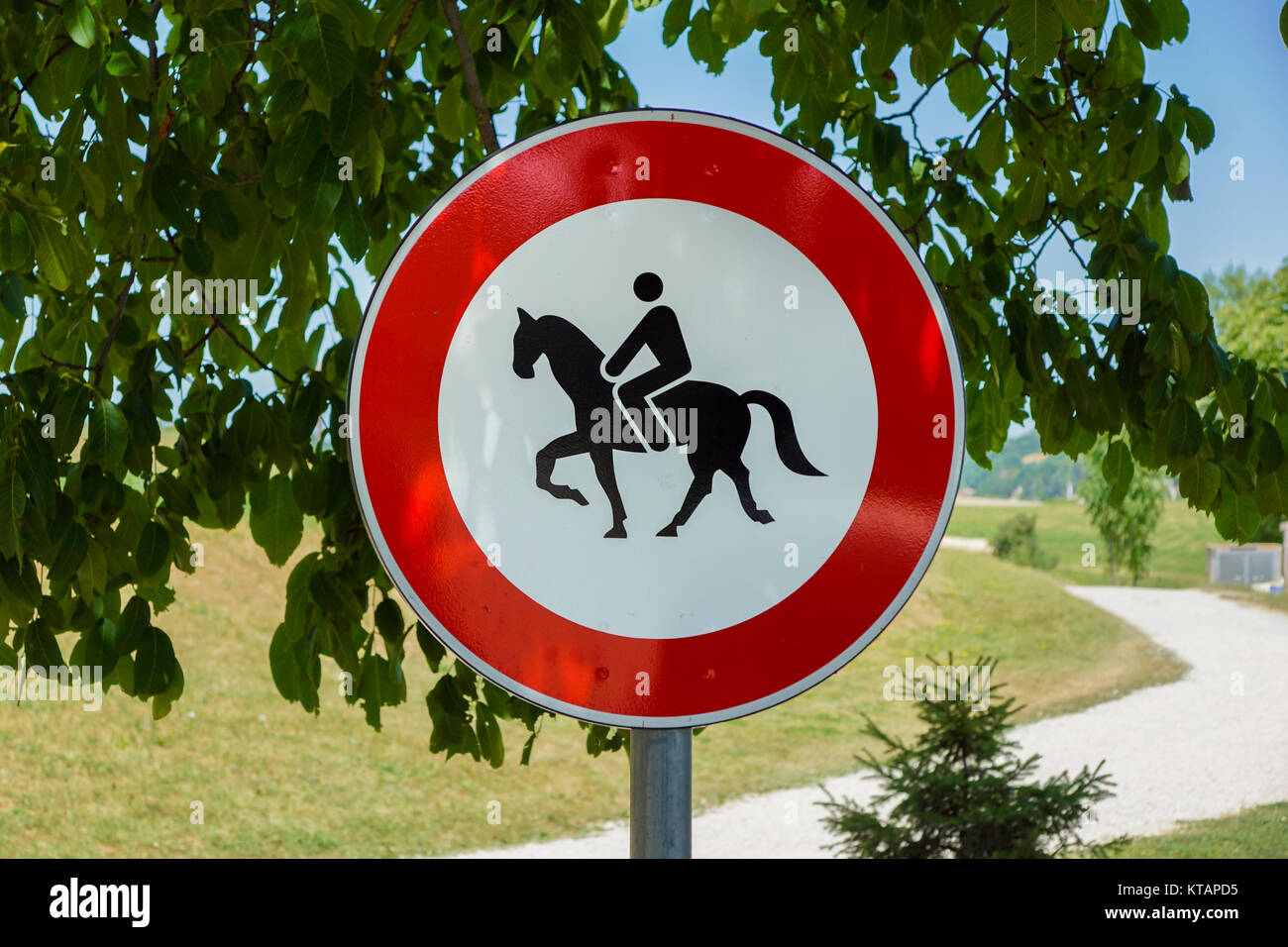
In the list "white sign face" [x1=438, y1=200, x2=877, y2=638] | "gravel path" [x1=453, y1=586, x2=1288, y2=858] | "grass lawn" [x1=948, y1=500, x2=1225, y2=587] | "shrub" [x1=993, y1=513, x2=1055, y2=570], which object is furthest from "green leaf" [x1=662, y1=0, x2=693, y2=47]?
"shrub" [x1=993, y1=513, x2=1055, y2=570]

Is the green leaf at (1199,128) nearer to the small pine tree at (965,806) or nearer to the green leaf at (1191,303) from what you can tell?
the green leaf at (1191,303)

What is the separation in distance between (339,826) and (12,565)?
7.15 meters

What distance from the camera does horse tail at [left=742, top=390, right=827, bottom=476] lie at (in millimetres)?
1089

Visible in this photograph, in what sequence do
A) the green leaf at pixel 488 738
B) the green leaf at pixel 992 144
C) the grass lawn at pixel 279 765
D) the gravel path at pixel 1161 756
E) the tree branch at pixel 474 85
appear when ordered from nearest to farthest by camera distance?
1. the tree branch at pixel 474 85
2. the green leaf at pixel 488 738
3. the green leaf at pixel 992 144
4. the grass lawn at pixel 279 765
5. the gravel path at pixel 1161 756

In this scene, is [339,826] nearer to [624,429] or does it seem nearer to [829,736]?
[829,736]

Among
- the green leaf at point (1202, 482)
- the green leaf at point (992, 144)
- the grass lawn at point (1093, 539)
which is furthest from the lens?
the grass lawn at point (1093, 539)

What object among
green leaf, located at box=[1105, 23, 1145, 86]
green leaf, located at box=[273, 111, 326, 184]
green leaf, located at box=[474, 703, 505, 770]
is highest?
green leaf, located at box=[1105, 23, 1145, 86]

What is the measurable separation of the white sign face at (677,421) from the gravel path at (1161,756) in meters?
5.85

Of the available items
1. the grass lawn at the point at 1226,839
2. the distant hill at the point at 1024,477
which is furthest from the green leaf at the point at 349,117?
A: the distant hill at the point at 1024,477

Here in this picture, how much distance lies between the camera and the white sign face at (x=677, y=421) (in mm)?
1076

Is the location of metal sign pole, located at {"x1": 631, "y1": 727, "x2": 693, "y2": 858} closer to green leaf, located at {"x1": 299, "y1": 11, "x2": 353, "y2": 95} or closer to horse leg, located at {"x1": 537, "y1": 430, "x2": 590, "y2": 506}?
horse leg, located at {"x1": 537, "y1": 430, "x2": 590, "y2": 506}

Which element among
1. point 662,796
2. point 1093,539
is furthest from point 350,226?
point 1093,539

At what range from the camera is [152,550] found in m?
2.14

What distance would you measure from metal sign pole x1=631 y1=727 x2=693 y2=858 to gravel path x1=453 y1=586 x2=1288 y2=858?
580cm
